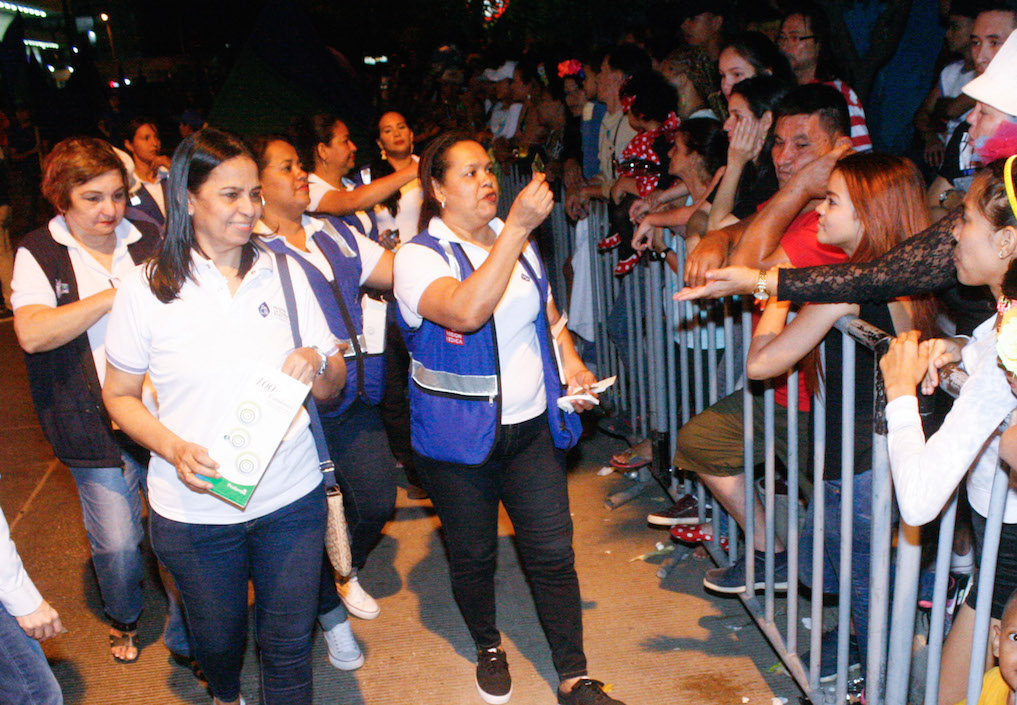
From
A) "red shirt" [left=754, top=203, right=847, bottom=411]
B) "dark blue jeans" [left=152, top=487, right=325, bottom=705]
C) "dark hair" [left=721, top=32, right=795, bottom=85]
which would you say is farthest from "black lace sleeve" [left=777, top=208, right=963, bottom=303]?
"dark hair" [left=721, top=32, right=795, bottom=85]

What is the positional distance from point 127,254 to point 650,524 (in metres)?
2.85

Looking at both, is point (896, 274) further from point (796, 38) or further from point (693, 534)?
point (796, 38)

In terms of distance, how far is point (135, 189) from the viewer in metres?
4.77

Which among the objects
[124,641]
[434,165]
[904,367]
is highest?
[434,165]

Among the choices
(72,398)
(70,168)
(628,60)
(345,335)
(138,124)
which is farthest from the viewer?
(138,124)

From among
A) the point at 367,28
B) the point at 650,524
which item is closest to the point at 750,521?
the point at 650,524

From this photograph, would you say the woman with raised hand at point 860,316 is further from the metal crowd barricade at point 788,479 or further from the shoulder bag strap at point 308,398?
the shoulder bag strap at point 308,398

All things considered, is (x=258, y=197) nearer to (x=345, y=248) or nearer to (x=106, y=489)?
(x=345, y=248)

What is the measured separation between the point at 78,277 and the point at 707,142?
9.63 feet

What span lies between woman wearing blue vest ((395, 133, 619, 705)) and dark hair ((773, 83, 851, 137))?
1343 mm

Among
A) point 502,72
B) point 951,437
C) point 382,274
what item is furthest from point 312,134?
point 502,72

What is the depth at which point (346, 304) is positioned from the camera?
3.92 m

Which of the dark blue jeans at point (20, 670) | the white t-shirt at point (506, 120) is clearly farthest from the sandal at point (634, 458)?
the white t-shirt at point (506, 120)

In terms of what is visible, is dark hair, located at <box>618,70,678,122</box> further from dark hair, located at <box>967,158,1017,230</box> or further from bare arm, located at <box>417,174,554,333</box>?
dark hair, located at <box>967,158,1017,230</box>
